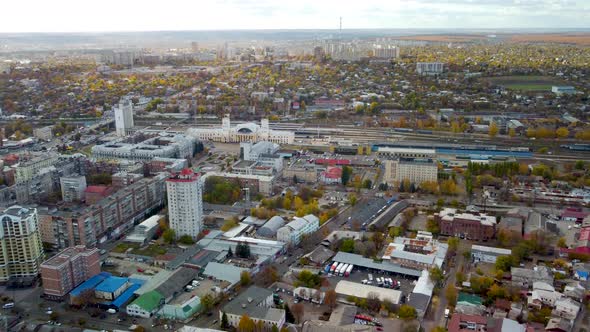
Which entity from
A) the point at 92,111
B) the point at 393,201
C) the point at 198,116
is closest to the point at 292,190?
the point at 393,201

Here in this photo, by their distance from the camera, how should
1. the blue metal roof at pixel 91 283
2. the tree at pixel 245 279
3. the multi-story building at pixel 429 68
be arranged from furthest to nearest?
the multi-story building at pixel 429 68
the tree at pixel 245 279
the blue metal roof at pixel 91 283

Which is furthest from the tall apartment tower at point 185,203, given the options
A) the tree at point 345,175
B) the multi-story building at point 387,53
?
the multi-story building at point 387,53

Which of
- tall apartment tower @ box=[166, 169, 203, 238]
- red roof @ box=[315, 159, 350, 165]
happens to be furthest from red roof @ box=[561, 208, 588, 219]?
tall apartment tower @ box=[166, 169, 203, 238]

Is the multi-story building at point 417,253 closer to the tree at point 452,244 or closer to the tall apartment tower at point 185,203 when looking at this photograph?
the tree at point 452,244

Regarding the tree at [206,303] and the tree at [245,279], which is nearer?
the tree at [206,303]

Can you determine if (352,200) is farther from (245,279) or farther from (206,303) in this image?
(206,303)

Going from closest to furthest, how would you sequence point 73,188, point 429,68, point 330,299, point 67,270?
point 330,299 → point 67,270 → point 73,188 → point 429,68

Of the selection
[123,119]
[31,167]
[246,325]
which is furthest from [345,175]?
[123,119]
